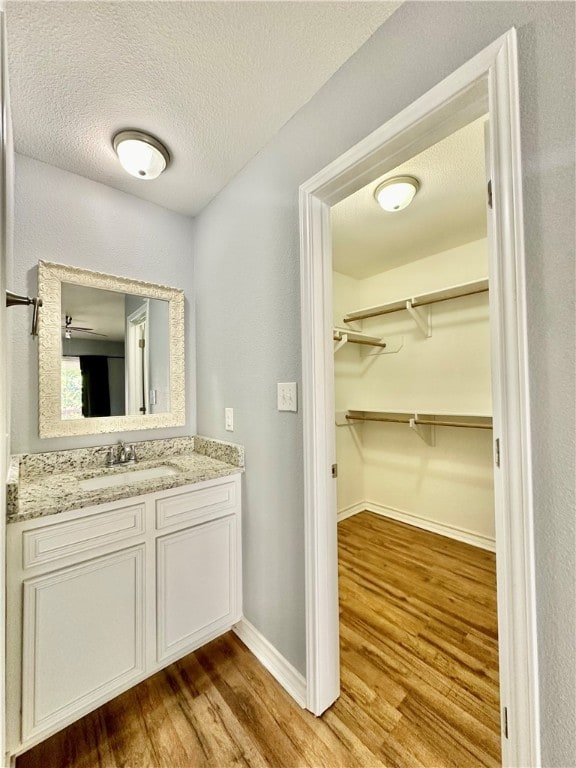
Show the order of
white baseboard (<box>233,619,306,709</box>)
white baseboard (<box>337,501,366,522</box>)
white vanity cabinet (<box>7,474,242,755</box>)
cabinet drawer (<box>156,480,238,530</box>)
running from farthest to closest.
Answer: white baseboard (<box>337,501,366,522</box>) < cabinet drawer (<box>156,480,238,530</box>) < white baseboard (<box>233,619,306,709</box>) < white vanity cabinet (<box>7,474,242,755</box>)

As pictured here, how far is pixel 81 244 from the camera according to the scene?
1.69 metres

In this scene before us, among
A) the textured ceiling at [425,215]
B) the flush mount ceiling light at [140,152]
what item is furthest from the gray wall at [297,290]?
the textured ceiling at [425,215]

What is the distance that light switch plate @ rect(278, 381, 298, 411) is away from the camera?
1348mm

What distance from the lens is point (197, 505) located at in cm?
150

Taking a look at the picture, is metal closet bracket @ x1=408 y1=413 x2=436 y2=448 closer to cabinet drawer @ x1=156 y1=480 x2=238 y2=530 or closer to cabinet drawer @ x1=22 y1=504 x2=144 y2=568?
cabinet drawer @ x1=156 y1=480 x2=238 y2=530

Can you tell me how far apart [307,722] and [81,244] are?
238 centimetres

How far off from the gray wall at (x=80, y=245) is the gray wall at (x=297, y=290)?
0.48ft

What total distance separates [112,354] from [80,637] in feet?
4.23

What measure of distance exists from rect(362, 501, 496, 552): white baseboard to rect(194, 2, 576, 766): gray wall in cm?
186

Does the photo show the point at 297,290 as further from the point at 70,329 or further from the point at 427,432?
the point at 427,432

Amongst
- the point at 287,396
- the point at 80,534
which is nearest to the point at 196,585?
the point at 80,534

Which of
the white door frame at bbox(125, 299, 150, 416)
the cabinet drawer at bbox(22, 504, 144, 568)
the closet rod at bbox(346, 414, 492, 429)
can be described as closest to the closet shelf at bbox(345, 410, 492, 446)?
the closet rod at bbox(346, 414, 492, 429)

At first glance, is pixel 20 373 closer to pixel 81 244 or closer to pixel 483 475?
pixel 81 244

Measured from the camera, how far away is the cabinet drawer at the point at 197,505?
1.41m
